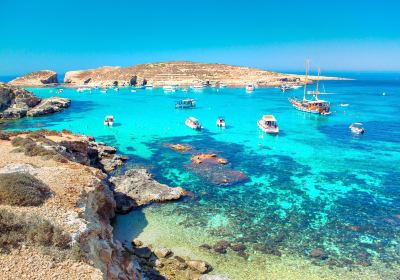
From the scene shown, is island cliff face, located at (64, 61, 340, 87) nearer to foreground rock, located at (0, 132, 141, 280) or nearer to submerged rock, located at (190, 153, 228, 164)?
submerged rock, located at (190, 153, 228, 164)

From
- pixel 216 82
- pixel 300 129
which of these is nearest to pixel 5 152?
pixel 300 129

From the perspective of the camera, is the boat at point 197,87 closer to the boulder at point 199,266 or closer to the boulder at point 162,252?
the boulder at point 162,252

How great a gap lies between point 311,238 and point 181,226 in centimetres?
815

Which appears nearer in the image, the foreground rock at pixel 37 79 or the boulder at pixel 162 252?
the boulder at pixel 162 252

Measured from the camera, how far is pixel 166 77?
154500 mm

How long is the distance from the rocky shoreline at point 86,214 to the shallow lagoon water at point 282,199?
56.7 inches

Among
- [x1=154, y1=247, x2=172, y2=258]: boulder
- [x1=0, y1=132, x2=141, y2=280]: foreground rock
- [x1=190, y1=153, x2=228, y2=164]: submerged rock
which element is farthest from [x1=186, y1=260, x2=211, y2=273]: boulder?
[x1=190, y1=153, x2=228, y2=164]: submerged rock

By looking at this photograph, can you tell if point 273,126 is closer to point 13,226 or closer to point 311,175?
point 311,175

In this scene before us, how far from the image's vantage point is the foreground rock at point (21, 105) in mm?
67562

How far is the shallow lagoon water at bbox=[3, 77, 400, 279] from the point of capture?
740 inches

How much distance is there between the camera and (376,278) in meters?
17.1

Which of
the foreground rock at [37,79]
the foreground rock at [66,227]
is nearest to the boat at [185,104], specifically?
the foreground rock at [66,227]

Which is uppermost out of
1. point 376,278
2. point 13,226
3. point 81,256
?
point 13,226

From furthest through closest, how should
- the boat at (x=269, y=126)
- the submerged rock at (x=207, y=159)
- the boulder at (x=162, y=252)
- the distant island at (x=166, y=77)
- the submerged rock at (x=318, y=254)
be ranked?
the distant island at (x=166, y=77) → the boat at (x=269, y=126) → the submerged rock at (x=207, y=159) → the submerged rock at (x=318, y=254) → the boulder at (x=162, y=252)
